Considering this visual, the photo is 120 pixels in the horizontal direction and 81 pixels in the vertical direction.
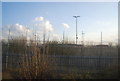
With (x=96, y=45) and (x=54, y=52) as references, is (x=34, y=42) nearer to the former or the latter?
(x=54, y=52)

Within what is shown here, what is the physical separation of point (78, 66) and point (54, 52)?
1.30m

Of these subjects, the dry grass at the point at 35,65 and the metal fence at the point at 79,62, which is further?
the metal fence at the point at 79,62

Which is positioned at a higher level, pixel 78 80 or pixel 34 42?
pixel 34 42

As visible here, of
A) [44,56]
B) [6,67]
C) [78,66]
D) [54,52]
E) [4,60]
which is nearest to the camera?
[44,56]

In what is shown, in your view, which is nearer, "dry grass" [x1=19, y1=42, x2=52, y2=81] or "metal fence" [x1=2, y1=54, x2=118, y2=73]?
"dry grass" [x1=19, y1=42, x2=52, y2=81]

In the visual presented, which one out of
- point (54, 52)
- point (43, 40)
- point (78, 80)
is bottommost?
point (78, 80)

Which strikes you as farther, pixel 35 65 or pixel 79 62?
pixel 79 62

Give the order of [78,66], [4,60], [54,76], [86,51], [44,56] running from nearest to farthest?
[44,56] < [54,76] < [4,60] < [78,66] < [86,51]

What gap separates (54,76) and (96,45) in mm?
5739

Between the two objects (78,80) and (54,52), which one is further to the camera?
(54,52)

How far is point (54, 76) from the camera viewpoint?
5.56m

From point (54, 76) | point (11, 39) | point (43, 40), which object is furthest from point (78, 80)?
point (11, 39)

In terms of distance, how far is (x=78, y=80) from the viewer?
211 inches

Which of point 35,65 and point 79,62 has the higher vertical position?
point 35,65
